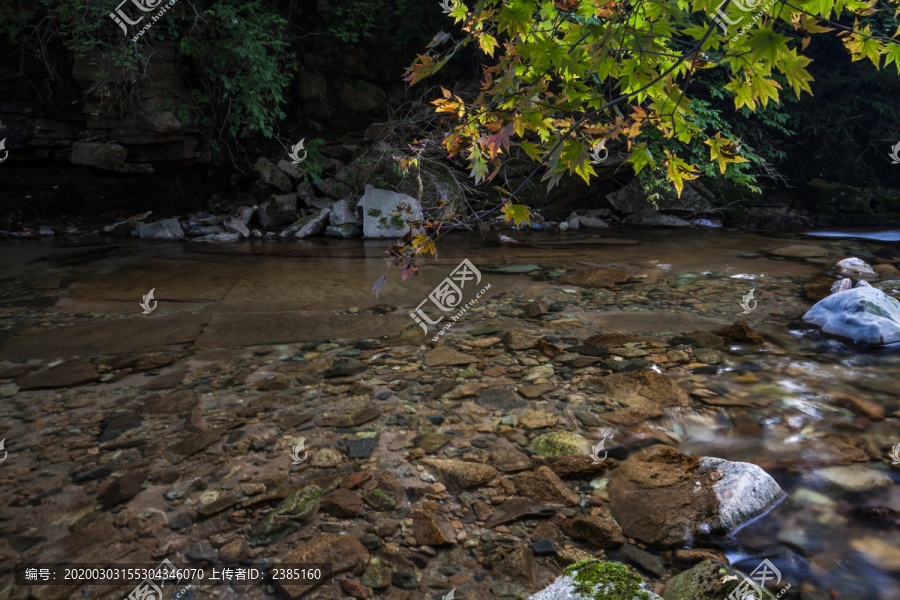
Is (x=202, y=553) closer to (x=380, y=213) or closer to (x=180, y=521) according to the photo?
(x=180, y=521)

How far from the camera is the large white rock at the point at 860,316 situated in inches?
140

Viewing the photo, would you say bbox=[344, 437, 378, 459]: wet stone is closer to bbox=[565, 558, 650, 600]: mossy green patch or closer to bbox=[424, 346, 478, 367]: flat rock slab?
bbox=[424, 346, 478, 367]: flat rock slab

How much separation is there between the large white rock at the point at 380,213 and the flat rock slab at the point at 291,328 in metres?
4.47

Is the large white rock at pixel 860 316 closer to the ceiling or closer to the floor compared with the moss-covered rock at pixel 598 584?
closer to the ceiling

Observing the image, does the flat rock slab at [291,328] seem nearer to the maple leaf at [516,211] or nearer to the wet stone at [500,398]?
the wet stone at [500,398]

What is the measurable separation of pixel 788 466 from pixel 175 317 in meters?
4.19

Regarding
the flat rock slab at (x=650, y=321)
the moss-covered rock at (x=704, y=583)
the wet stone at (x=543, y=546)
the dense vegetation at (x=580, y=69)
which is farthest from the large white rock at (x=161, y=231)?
the moss-covered rock at (x=704, y=583)

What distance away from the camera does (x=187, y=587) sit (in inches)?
65.7

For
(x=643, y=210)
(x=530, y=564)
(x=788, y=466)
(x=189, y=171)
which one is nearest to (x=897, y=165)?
(x=643, y=210)

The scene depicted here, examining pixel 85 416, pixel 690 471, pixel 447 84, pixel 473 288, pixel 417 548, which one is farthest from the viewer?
pixel 447 84

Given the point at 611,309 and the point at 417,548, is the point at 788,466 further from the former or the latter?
the point at 611,309

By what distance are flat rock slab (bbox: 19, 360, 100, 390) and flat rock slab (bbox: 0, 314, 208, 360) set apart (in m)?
0.24

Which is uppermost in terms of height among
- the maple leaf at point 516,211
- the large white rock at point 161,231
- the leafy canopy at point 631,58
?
the leafy canopy at point 631,58

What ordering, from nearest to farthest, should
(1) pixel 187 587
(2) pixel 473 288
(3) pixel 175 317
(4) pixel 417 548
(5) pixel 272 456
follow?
(1) pixel 187 587, (4) pixel 417 548, (5) pixel 272 456, (3) pixel 175 317, (2) pixel 473 288
